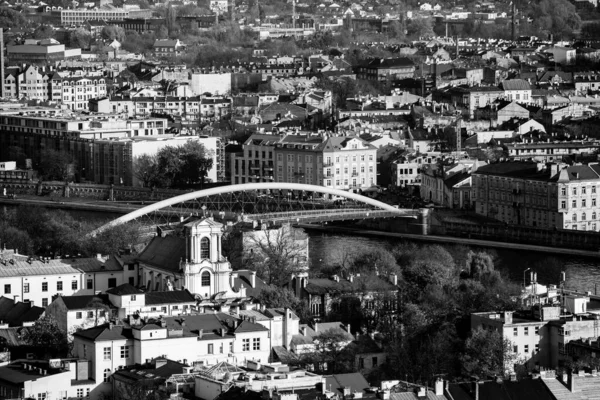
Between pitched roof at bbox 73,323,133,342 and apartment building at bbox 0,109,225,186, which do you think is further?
apartment building at bbox 0,109,225,186

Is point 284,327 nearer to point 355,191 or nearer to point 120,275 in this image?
point 120,275

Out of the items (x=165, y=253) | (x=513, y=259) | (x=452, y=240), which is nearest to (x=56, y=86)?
(x=452, y=240)

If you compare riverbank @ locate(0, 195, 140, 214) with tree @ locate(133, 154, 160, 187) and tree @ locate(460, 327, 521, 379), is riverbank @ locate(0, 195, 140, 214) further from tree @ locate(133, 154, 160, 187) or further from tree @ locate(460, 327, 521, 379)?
tree @ locate(460, 327, 521, 379)

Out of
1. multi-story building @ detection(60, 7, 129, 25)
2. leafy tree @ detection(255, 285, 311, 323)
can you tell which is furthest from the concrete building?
leafy tree @ detection(255, 285, 311, 323)

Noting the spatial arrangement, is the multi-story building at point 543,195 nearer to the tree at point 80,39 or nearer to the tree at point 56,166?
the tree at point 56,166

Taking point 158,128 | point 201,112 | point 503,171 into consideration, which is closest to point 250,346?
point 503,171

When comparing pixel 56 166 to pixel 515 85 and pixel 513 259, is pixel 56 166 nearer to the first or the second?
pixel 513 259

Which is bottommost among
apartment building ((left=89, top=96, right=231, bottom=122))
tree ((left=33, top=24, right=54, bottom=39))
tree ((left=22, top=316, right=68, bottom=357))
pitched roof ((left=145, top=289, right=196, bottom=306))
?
tree ((left=33, top=24, right=54, bottom=39))
